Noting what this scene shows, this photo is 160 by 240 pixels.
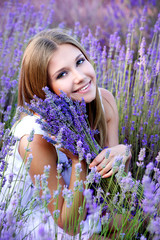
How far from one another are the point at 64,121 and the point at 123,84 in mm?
1305

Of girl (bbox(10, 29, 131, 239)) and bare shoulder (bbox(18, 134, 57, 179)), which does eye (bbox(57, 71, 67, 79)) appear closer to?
girl (bbox(10, 29, 131, 239))

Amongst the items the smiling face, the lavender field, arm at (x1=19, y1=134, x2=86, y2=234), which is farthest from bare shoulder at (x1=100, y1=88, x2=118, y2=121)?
arm at (x1=19, y1=134, x2=86, y2=234)

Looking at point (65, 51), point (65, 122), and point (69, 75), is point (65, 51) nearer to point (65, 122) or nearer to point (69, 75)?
point (69, 75)

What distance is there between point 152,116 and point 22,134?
121 centimetres

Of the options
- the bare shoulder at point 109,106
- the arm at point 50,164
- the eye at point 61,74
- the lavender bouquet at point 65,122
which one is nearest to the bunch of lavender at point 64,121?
the lavender bouquet at point 65,122

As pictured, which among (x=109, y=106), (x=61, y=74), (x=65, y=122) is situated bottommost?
(x=65, y=122)

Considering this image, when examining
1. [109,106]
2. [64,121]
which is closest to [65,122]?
[64,121]

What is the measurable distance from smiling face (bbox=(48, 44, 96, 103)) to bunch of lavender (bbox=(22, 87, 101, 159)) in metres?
0.22

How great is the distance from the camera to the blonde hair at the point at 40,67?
188 centimetres

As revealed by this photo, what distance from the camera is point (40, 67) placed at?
1.88 m

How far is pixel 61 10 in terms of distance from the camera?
6523mm

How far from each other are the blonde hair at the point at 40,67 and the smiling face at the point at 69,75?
3 cm

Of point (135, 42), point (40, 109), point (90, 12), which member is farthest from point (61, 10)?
point (40, 109)

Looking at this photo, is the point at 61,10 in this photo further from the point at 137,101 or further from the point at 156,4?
the point at 137,101
